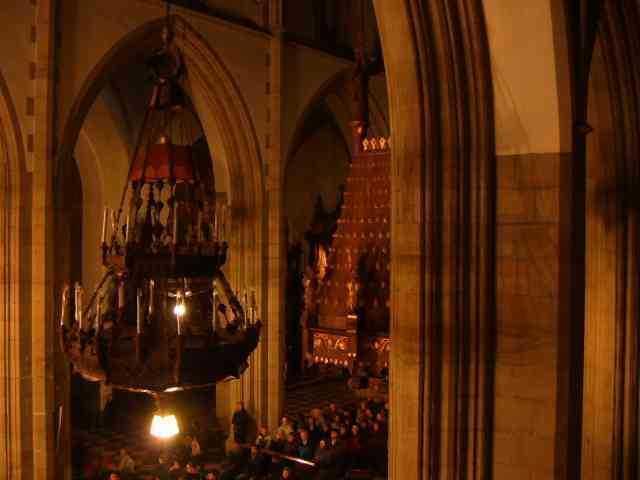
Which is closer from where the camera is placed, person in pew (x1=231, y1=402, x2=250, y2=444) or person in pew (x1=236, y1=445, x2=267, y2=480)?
person in pew (x1=236, y1=445, x2=267, y2=480)

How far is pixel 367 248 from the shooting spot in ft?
20.9

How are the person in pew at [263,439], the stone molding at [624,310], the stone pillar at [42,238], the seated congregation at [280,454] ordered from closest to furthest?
the stone molding at [624,310], the stone pillar at [42,238], the seated congregation at [280,454], the person in pew at [263,439]

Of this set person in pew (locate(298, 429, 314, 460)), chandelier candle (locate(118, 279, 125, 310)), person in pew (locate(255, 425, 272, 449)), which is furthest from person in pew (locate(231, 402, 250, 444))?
chandelier candle (locate(118, 279, 125, 310))

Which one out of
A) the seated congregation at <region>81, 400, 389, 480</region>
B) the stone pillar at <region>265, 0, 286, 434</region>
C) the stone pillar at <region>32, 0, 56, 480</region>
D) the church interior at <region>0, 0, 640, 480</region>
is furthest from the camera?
the stone pillar at <region>265, 0, 286, 434</region>

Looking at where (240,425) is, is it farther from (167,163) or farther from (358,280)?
(167,163)

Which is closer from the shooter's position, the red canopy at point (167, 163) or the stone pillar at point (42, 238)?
the red canopy at point (167, 163)

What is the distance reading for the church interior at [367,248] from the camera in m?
4.03

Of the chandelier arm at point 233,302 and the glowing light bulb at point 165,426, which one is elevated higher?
the chandelier arm at point 233,302

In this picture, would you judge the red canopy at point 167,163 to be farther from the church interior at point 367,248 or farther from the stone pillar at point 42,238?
the stone pillar at point 42,238

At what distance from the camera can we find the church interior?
403 centimetres

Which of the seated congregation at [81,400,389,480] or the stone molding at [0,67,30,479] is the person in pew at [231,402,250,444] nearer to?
the seated congregation at [81,400,389,480]

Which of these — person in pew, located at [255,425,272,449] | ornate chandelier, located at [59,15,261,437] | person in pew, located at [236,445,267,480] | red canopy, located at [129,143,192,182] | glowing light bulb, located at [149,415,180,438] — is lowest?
person in pew, located at [236,445,267,480]

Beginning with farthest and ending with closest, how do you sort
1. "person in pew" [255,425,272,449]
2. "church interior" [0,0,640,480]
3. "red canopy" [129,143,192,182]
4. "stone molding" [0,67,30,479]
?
"person in pew" [255,425,272,449] < "stone molding" [0,67,30,479] < "red canopy" [129,143,192,182] < "church interior" [0,0,640,480]

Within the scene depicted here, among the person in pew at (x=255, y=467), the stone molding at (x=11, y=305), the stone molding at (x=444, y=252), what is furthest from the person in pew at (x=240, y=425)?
the stone molding at (x=444, y=252)
